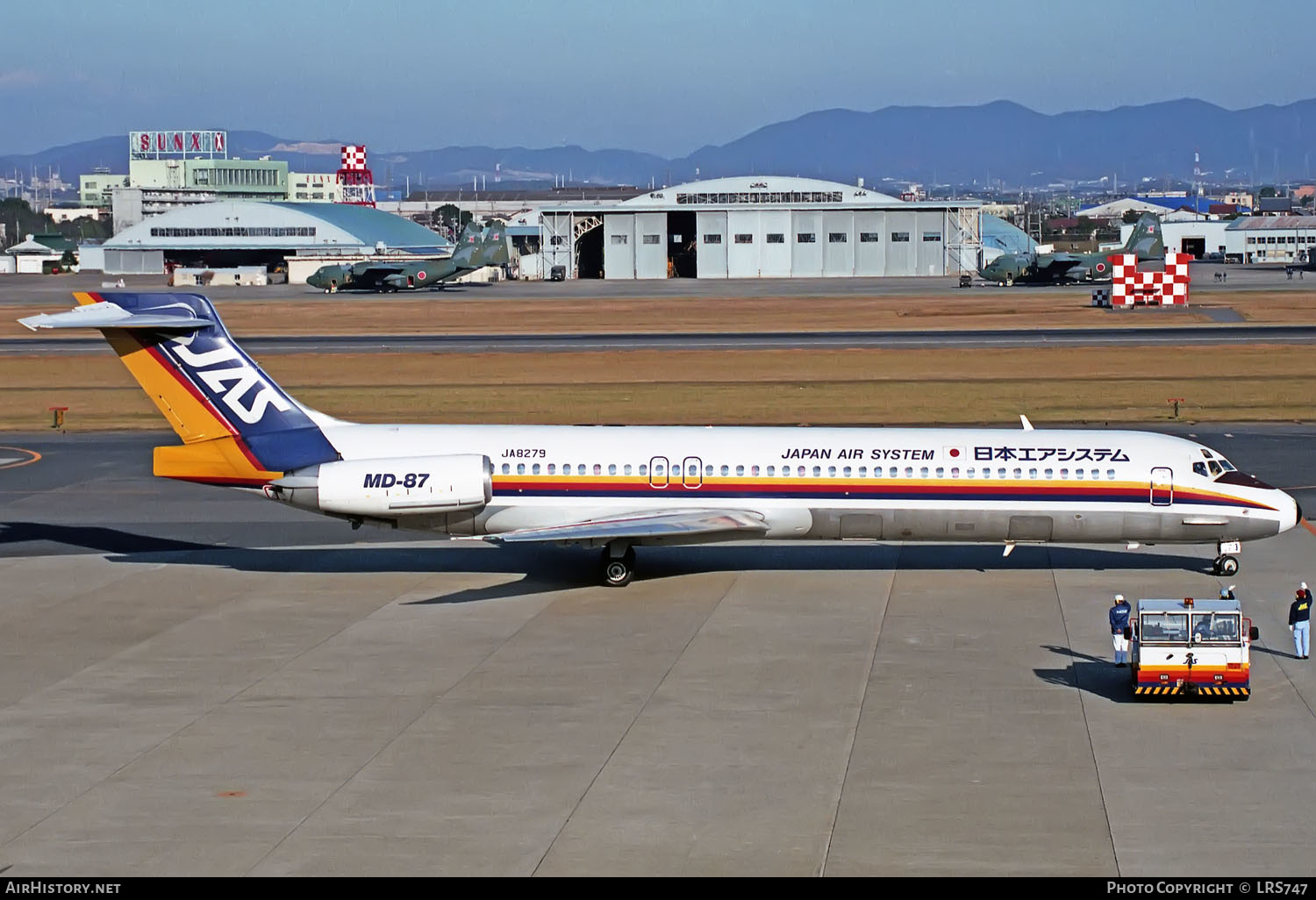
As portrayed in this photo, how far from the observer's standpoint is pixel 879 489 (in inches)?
1312

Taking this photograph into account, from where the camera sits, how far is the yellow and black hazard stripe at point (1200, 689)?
2455cm

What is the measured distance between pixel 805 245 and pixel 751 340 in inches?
3334

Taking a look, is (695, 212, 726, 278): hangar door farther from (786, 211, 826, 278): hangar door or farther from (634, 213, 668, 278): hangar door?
(786, 211, 826, 278): hangar door

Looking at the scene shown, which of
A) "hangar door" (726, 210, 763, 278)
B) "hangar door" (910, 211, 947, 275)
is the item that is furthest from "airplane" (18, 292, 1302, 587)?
"hangar door" (910, 211, 947, 275)

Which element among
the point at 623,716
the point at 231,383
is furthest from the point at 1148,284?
the point at 623,716

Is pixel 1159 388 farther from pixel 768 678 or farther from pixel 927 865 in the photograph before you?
pixel 927 865

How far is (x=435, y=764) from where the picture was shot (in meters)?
21.9

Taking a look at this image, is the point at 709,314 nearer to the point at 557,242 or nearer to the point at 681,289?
the point at 681,289

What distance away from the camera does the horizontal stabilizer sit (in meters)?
31.3

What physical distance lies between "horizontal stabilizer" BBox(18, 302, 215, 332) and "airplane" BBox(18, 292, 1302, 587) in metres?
0.10

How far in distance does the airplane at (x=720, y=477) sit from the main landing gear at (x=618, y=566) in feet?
0.12

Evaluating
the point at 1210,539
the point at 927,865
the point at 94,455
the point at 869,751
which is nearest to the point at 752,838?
the point at 927,865

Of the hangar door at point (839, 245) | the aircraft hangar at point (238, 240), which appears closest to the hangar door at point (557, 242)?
the aircraft hangar at point (238, 240)

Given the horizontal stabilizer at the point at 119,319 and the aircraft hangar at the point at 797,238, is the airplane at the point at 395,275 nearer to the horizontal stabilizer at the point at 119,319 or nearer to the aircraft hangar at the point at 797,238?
the aircraft hangar at the point at 797,238
